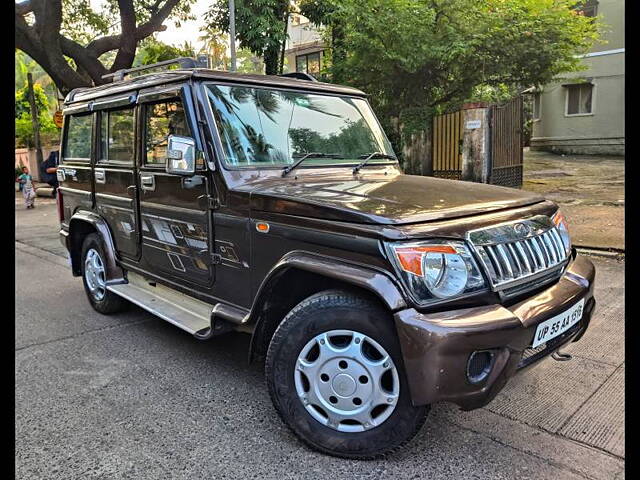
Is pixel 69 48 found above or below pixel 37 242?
above

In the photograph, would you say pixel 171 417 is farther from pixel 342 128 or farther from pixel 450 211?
pixel 342 128

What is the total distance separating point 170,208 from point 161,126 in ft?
2.17

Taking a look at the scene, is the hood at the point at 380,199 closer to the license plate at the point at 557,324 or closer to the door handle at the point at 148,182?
the license plate at the point at 557,324

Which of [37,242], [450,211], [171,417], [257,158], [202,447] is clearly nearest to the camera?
[450,211]

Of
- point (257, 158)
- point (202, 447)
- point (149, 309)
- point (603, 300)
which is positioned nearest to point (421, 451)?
point (202, 447)

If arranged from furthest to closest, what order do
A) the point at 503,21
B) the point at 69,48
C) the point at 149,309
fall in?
the point at 69,48
the point at 503,21
the point at 149,309

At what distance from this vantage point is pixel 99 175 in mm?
4859

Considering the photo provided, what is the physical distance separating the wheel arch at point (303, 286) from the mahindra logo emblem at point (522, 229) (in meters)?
0.83

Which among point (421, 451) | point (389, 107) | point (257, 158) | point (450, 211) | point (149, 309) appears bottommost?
point (421, 451)

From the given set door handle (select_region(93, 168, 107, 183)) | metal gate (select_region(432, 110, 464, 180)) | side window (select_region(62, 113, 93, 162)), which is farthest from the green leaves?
door handle (select_region(93, 168, 107, 183))

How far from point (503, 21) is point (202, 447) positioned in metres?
10.2

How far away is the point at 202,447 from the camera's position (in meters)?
2.83

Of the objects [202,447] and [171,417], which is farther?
[171,417]

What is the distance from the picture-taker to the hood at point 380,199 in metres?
2.59
